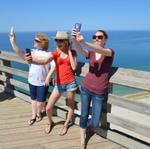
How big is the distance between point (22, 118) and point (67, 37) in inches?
81.3

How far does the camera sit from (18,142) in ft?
17.9

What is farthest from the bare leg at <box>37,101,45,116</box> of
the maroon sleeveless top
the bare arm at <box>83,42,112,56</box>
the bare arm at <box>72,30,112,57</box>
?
the bare arm at <box>83,42,112,56</box>

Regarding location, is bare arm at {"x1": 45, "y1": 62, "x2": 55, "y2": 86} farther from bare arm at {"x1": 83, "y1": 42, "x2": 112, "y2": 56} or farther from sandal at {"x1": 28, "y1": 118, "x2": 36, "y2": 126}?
bare arm at {"x1": 83, "y1": 42, "x2": 112, "y2": 56}

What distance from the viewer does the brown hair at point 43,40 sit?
5926 mm

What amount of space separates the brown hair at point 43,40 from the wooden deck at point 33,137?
1282 millimetres

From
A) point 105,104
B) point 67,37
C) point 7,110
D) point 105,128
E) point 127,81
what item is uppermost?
A: point 67,37

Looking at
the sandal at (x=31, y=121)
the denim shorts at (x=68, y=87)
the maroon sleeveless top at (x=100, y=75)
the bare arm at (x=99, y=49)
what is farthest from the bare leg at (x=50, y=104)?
the bare arm at (x=99, y=49)

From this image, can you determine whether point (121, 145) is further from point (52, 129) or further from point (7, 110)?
point (7, 110)

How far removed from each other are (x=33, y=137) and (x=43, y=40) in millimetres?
1478

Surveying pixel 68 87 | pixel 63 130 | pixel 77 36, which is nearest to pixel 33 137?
pixel 63 130

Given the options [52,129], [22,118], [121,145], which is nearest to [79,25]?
[121,145]

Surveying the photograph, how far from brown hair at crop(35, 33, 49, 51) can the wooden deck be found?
4.21 ft

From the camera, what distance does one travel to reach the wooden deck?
5.29m

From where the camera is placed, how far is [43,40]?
19.7 feet
